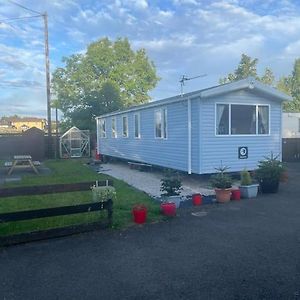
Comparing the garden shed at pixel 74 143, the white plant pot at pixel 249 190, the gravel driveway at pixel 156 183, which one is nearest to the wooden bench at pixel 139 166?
the gravel driveway at pixel 156 183

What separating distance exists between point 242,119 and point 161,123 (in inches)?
134

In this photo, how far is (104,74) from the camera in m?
40.3

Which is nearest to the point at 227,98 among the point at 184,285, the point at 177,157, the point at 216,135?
the point at 216,135

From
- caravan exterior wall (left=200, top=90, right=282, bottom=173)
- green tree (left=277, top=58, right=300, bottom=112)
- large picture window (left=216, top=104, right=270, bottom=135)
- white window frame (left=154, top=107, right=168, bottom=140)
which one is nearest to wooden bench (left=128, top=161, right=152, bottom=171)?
white window frame (left=154, top=107, right=168, bottom=140)

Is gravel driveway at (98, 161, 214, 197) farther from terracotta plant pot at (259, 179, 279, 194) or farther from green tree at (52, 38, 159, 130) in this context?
green tree at (52, 38, 159, 130)

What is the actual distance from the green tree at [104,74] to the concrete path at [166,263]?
30668mm

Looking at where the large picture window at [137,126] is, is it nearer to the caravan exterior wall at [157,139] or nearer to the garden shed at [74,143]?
the caravan exterior wall at [157,139]

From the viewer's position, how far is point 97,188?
24.3 feet

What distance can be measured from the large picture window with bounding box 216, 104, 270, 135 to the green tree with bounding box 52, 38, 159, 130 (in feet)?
79.6

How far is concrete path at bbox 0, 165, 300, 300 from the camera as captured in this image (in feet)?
12.9

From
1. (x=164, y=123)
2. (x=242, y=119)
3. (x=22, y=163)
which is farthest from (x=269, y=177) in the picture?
(x=22, y=163)

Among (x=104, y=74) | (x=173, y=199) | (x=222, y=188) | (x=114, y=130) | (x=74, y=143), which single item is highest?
(x=104, y=74)

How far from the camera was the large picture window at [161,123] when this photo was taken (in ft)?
45.9

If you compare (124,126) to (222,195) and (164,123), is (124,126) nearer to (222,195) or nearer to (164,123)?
(164,123)
